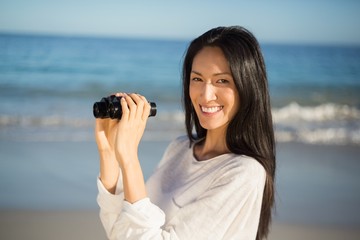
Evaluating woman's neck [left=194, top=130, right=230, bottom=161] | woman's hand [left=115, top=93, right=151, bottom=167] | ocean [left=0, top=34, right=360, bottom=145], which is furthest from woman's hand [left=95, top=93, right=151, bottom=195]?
ocean [left=0, top=34, right=360, bottom=145]

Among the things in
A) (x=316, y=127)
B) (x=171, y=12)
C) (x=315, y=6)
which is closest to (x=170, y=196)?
(x=316, y=127)

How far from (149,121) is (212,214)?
4.85 m

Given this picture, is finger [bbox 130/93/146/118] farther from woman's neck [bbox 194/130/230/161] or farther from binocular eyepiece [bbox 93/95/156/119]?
woman's neck [bbox 194/130/230/161]

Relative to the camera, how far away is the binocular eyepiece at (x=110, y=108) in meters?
1.72

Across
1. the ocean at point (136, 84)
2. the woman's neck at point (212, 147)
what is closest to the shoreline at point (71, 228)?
the ocean at point (136, 84)

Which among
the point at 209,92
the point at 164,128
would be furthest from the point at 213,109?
the point at 164,128

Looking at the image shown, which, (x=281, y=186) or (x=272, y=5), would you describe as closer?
(x=281, y=186)

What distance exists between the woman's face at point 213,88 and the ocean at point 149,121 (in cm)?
40

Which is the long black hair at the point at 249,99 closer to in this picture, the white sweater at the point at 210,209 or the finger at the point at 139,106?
the white sweater at the point at 210,209

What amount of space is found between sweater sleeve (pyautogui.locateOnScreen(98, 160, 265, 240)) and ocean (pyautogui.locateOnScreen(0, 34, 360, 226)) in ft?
2.20

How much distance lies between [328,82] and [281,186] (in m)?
8.43

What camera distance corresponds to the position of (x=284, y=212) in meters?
4.09

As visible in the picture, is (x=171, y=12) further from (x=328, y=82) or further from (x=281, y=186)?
(x=281, y=186)

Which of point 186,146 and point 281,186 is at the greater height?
point 186,146
